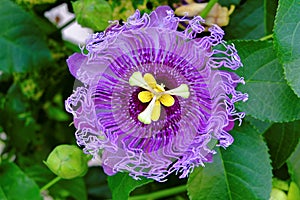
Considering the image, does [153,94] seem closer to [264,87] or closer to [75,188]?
[264,87]

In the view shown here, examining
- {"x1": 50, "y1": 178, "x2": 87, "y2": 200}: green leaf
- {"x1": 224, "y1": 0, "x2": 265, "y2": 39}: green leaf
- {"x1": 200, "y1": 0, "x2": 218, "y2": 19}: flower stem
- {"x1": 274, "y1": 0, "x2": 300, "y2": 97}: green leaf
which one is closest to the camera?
{"x1": 274, "y1": 0, "x2": 300, "y2": 97}: green leaf

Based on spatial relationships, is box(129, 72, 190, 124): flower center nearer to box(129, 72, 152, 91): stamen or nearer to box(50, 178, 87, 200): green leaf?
box(129, 72, 152, 91): stamen

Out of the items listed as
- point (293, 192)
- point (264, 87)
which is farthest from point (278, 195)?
point (264, 87)

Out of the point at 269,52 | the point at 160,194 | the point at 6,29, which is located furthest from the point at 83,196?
the point at 269,52

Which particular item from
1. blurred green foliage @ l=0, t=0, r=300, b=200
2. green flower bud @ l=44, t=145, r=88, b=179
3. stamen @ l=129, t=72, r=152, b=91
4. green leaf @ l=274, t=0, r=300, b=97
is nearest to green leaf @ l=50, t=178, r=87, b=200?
blurred green foliage @ l=0, t=0, r=300, b=200

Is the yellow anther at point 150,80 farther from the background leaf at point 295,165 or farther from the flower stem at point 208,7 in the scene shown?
the background leaf at point 295,165

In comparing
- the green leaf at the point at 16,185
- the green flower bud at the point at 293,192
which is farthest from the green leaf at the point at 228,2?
the green leaf at the point at 16,185
